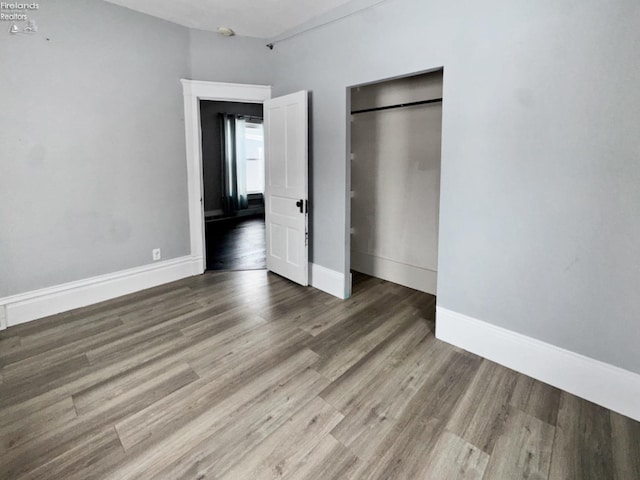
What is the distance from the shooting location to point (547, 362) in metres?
2.14

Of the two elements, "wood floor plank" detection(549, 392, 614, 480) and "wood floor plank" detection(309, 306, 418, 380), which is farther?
"wood floor plank" detection(309, 306, 418, 380)

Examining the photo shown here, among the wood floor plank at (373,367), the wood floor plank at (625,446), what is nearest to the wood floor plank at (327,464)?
the wood floor plank at (373,367)

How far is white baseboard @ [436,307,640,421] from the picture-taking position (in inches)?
74.2

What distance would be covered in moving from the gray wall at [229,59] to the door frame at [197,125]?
0.11m

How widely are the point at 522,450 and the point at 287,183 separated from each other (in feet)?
9.83

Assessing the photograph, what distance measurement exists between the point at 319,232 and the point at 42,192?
2544 millimetres

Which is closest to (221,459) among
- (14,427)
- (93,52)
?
(14,427)

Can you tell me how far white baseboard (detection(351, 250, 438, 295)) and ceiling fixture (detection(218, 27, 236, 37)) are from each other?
2.90 metres

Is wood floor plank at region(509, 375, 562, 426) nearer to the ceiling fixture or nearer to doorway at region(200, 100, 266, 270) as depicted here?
the ceiling fixture

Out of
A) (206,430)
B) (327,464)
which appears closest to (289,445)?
(327,464)

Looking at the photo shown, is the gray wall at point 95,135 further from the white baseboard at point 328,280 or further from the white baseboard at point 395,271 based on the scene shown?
the white baseboard at point 395,271

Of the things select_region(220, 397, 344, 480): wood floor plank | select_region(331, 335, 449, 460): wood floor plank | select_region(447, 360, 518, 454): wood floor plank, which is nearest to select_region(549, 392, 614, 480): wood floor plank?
select_region(447, 360, 518, 454): wood floor plank

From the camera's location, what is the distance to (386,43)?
2.75 metres

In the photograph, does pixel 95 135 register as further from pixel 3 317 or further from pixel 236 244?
pixel 236 244
